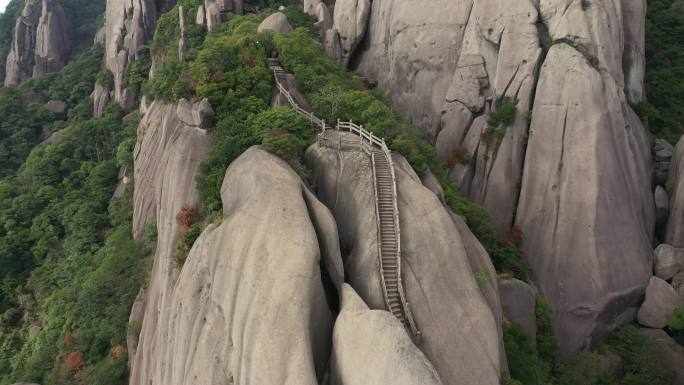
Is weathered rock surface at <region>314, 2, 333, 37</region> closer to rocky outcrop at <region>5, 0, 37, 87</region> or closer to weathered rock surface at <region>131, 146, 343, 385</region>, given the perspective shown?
weathered rock surface at <region>131, 146, 343, 385</region>

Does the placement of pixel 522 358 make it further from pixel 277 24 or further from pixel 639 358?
pixel 277 24

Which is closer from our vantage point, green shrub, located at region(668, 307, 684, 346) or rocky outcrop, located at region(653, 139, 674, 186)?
green shrub, located at region(668, 307, 684, 346)

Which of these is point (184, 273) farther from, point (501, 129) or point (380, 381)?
point (501, 129)

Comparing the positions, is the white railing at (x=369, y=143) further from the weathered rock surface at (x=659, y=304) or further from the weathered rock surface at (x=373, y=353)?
the weathered rock surface at (x=659, y=304)

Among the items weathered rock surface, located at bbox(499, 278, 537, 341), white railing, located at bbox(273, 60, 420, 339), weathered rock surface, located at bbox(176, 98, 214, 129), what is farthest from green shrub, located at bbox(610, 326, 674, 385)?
weathered rock surface, located at bbox(176, 98, 214, 129)

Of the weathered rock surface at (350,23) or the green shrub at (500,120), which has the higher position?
the weathered rock surface at (350,23)

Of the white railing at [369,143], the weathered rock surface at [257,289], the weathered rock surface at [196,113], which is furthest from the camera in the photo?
the weathered rock surface at [196,113]

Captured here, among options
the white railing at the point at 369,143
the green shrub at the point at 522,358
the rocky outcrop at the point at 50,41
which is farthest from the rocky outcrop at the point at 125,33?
the green shrub at the point at 522,358
